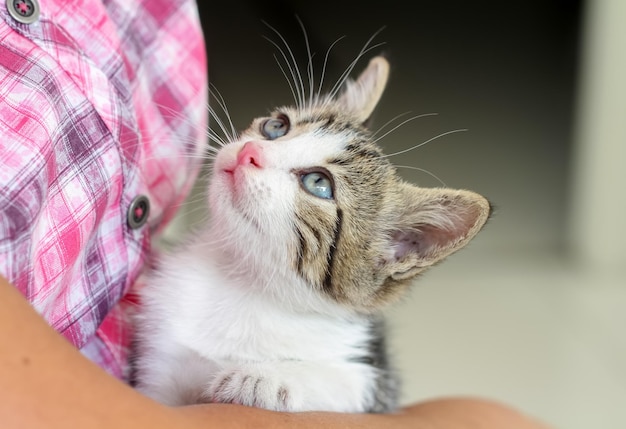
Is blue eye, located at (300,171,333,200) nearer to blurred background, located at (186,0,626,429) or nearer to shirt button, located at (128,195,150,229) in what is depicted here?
shirt button, located at (128,195,150,229)

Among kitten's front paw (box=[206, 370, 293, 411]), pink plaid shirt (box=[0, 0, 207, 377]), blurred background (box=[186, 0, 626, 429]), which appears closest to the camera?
pink plaid shirt (box=[0, 0, 207, 377])

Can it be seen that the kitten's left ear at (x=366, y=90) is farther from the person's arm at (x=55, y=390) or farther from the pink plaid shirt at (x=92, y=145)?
the person's arm at (x=55, y=390)

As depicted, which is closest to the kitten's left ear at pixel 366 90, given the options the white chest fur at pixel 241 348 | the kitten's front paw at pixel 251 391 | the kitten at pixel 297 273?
the kitten at pixel 297 273

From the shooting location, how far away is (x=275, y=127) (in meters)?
1.26

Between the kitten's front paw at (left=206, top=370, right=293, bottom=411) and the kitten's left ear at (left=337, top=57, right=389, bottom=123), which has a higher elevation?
the kitten's left ear at (left=337, top=57, right=389, bottom=123)

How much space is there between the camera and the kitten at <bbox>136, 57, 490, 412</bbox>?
1.07 m

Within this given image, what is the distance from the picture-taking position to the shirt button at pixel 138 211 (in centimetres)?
104

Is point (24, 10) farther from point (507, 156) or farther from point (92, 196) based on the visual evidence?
point (507, 156)

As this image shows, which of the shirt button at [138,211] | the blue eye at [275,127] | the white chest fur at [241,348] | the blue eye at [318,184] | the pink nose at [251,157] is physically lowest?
the white chest fur at [241,348]

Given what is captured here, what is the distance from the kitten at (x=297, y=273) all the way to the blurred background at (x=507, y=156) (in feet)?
3.44

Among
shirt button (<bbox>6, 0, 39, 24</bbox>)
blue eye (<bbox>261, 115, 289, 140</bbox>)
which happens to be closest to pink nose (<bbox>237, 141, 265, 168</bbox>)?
blue eye (<bbox>261, 115, 289, 140</bbox>)

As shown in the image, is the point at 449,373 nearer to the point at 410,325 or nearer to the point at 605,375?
the point at 410,325

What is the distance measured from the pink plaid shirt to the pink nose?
0.16 meters

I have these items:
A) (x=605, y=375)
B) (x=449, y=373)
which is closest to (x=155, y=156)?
(x=449, y=373)
